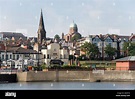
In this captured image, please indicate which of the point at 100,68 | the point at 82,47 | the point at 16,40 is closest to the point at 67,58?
the point at 82,47

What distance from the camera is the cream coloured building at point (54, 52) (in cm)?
2123

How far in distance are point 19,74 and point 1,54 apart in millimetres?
5720

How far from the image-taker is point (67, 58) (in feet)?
73.2

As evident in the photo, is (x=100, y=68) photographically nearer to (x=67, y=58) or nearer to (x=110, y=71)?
(x=110, y=71)

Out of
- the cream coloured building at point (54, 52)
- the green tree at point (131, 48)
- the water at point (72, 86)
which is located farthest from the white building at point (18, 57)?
the water at point (72, 86)

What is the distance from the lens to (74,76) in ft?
51.8

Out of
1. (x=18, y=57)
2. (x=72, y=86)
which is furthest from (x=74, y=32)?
(x=72, y=86)

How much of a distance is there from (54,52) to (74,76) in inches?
255

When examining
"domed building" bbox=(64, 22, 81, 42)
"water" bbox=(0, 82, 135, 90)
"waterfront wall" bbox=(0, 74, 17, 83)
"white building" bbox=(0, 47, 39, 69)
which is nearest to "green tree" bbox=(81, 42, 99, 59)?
"domed building" bbox=(64, 22, 81, 42)

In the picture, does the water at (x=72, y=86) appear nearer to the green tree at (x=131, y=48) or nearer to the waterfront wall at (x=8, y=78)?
the waterfront wall at (x=8, y=78)

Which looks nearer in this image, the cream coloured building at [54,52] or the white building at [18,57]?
the white building at [18,57]

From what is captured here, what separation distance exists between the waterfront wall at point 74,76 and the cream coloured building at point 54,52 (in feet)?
15.7

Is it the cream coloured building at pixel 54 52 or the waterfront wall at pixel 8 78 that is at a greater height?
the cream coloured building at pixel 54 52

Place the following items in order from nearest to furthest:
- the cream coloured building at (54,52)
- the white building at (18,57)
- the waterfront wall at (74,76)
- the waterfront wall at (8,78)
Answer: the waterfront wall at (8,78)
the waterfront wall at (74,76)
the white building at (18,57)
the cream coloured building at (54,52)
